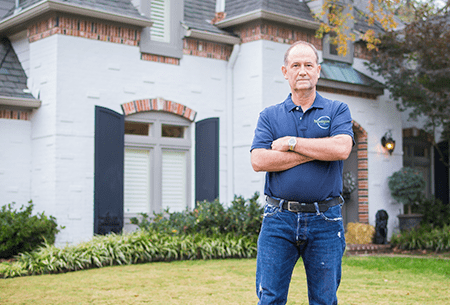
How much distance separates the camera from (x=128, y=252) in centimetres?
842

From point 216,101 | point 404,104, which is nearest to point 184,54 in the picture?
point 216,101

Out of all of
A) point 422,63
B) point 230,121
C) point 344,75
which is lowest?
point 230,121

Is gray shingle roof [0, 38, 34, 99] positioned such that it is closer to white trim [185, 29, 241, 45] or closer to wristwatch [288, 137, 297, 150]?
white trim [185, 29, 241, 45]

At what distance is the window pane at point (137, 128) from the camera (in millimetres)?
10504

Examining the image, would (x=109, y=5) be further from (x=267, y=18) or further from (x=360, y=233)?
(x=360, y=233)

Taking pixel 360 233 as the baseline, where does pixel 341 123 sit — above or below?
above

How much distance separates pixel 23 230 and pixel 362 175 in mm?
7195

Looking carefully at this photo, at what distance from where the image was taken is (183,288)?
646 centimetres

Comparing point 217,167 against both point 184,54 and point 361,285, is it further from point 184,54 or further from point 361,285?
point 361,285

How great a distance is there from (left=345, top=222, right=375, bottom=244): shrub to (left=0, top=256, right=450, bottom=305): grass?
291cm

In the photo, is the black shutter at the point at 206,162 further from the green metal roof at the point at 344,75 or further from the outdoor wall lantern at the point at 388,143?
the outdoor wall lantern at the point at 388,143

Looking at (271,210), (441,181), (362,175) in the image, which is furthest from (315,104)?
(441,181)

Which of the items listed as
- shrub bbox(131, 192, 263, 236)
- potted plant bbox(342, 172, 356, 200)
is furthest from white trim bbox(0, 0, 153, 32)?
potted plant bbox(342, 172, 356, 200)

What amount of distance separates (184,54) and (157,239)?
397cm
